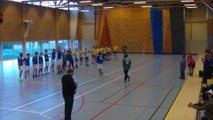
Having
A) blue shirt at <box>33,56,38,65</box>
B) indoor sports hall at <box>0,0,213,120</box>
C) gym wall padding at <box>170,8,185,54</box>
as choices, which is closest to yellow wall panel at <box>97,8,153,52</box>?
indoor sports hall at <box>0,0,213,120</box>

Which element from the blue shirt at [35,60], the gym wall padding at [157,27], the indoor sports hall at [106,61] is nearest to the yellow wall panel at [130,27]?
the indoor sports hall at [106,61]

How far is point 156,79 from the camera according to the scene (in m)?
19.7

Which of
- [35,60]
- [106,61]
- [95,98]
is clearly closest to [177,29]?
[106,61]

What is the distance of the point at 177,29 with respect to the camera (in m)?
42.7

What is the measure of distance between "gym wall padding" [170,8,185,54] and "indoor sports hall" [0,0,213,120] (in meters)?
0.15

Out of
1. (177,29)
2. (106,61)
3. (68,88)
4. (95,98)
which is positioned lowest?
(95,98)

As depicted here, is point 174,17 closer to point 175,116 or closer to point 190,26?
point 190,26

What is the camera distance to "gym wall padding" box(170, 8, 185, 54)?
4203cm

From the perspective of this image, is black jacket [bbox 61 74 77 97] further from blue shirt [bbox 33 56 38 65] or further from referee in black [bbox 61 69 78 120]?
blue shirt [bbox 33 56 38 65]

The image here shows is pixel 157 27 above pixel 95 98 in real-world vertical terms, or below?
above

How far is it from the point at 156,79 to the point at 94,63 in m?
11.6

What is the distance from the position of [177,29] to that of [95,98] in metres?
31.8

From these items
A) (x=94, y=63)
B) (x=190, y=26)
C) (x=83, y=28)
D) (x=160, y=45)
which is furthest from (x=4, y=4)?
(x=190, y=26)

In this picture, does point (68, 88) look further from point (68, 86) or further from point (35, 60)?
point (35, 60)
